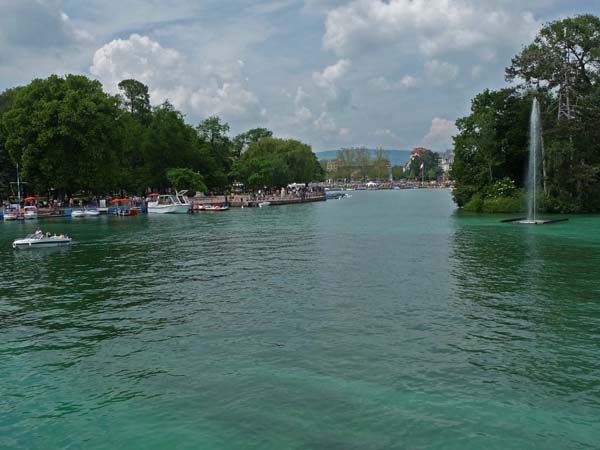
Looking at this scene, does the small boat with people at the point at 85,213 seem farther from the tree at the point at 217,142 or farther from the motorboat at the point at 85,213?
the tree at the point at 217,142

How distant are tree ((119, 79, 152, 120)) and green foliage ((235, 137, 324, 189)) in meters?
23.5

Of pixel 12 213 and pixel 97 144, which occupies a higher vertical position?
pixel 97 144

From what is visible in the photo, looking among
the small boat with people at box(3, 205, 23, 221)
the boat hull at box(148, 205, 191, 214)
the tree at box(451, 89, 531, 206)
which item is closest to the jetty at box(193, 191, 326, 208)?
the boat hull at box(148, 205, 191, 214)

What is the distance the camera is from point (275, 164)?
126 meters

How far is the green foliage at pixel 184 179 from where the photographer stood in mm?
97750

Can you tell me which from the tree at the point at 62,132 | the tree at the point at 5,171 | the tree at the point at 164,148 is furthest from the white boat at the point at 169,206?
the tree at the point at 5,171

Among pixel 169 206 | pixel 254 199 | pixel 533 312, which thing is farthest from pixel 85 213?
pixel 533 312

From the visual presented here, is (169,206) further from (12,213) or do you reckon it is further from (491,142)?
(491,142)

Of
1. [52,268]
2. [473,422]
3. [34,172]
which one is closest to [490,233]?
[52,268]

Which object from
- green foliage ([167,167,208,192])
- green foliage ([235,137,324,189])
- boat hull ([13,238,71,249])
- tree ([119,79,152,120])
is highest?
tree ([119,79,152,120])

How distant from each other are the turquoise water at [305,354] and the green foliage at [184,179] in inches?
2681

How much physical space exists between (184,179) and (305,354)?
87.4 metres

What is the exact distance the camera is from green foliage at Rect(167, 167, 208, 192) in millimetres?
97750

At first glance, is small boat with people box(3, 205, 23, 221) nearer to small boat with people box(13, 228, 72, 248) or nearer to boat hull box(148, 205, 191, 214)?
boat hull box(148, 205, 191, 214)
